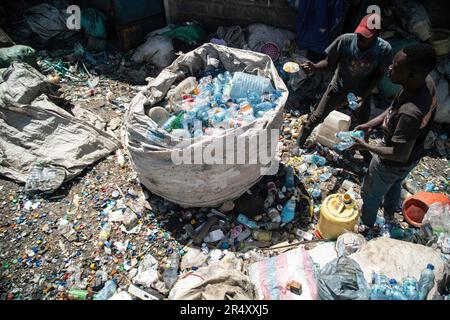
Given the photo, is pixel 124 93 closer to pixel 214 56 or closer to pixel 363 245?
pixel 214 56

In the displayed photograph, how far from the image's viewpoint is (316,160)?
376 centimetres

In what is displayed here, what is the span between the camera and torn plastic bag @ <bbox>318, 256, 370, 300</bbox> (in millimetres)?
2102

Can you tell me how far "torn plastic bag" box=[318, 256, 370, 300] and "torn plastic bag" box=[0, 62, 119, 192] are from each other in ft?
9.17

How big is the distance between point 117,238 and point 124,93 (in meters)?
2.58

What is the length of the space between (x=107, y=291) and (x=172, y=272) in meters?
0.55

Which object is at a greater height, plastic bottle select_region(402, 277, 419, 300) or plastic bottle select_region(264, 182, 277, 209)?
plastic bottle select_region(402, 277, 419, 300)

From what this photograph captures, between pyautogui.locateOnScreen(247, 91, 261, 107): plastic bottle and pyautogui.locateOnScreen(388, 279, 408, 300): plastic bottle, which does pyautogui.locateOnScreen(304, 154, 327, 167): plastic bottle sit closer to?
pyautogui.locateOnScreen(247, 91, 261, 107): plastic bottle

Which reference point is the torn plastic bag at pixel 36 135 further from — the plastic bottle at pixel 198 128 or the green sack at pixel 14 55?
the plastic bottle at pixel 198 128

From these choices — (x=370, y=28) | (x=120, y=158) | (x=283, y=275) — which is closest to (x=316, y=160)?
(x=370, y=28)

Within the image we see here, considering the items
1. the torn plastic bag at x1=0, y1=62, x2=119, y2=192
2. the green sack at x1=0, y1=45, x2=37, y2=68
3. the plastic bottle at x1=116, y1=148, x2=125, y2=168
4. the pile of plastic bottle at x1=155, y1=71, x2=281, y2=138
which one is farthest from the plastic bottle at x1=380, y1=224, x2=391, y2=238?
the green sack at x1=0, y1=45, x2=37, y2=68

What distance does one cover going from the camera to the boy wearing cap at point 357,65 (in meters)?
3.01

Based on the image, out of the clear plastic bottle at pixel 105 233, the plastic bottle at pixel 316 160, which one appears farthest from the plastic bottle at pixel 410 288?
the clear plastic bottle at pixel 105 233

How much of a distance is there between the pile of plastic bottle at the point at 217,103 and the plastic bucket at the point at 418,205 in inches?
66.8

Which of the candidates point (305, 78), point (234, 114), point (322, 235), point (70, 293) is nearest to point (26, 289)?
point (70, 293)
